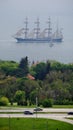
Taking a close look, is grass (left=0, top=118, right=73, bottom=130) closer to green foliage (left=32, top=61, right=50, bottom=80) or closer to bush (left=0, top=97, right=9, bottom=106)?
bush (left=0, top=97, right=9, bottom=106)

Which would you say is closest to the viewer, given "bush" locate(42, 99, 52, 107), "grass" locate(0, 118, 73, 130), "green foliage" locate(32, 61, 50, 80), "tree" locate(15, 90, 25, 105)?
"grass" locate(0, 118, 73, 130)

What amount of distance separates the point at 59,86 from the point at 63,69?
13.0 feet

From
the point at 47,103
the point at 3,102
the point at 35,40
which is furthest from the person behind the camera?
the point at 35,40

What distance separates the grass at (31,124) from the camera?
5.71 meters

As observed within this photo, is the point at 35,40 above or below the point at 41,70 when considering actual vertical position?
above

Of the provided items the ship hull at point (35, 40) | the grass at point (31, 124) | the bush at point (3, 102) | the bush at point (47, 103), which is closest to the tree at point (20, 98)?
the bush at point (3, 102)

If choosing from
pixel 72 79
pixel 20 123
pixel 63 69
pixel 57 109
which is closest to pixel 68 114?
pixel 57 109

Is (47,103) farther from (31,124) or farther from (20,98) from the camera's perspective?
(31,124)

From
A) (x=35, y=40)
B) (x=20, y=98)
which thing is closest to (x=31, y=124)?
(x=20, y=98)

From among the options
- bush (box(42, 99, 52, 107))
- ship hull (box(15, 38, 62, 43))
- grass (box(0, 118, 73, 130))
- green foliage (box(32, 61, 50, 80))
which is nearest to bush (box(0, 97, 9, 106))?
bush (box(42, 99, 52, 107))

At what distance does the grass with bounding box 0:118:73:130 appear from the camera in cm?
571

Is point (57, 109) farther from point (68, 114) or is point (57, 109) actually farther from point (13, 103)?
point (13, 103)

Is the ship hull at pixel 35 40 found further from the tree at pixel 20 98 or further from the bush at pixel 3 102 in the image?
the bush at pixel 3 102

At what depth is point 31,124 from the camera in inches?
234
